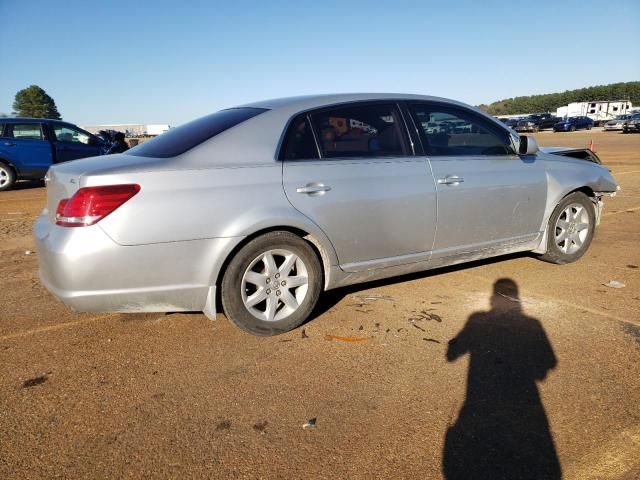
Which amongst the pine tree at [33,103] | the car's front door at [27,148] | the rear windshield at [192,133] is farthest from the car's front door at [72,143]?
the pine tree at [33,103]

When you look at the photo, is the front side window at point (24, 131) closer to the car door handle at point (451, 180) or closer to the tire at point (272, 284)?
the tire at point (272, 284)

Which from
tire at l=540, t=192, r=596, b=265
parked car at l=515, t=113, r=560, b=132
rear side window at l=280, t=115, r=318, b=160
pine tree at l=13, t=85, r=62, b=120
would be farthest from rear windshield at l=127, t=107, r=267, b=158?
pine tree at l=13, t=85, r=62, b=120

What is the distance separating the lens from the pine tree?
118 meters

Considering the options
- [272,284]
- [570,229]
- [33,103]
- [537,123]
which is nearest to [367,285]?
→ [272,284]

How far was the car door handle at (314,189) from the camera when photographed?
3347 mm

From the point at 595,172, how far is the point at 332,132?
302 centimetres

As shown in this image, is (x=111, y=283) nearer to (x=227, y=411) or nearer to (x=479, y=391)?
(x=227, y=411)

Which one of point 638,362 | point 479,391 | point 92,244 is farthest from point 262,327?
point 638,362

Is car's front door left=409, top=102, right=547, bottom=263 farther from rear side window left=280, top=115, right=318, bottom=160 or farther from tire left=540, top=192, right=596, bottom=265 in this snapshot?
rear side window left=280, top=115, right=318, bottom=160

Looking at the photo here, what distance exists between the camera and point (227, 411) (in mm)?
2531

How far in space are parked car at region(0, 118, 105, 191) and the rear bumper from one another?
392 inches

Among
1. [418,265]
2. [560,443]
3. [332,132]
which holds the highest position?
[332,132]

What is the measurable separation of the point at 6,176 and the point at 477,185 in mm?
11614

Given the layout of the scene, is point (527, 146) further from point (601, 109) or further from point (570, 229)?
point (601, 109)
